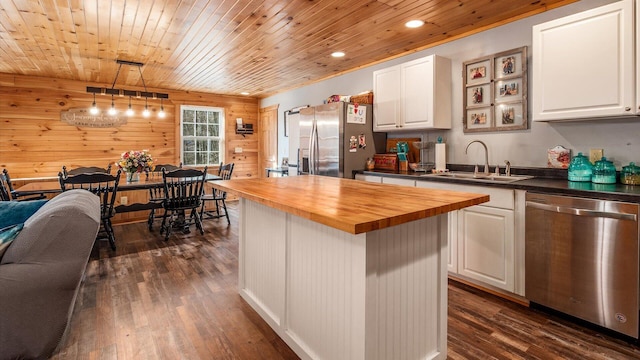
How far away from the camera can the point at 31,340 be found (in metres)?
1.72

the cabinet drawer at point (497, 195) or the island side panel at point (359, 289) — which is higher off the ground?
the cabinet drawer at point (497, 195)

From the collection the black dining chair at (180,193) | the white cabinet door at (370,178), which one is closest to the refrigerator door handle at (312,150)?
the white cabinet door at (370,178)

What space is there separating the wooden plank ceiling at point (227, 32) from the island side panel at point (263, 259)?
168cm

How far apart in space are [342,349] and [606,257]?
5.58 feet

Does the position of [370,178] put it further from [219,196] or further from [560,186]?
[219,196]

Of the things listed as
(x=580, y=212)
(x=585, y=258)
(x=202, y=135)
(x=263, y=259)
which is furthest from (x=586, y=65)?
(x=202, y=135)

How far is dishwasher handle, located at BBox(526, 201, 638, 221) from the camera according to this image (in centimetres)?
191

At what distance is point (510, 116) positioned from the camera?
3.04 meters

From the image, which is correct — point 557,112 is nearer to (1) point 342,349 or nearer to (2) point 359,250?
(2) point 359,250

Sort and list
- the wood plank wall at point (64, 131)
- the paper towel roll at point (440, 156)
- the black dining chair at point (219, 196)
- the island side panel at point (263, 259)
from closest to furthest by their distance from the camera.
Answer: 1. the island side panel at point (263, 259)
2. the paper towel roll at point (440, 156)
3. the black dining chair at point (219, 196)
4. the wood plank wall at point (64, 131)

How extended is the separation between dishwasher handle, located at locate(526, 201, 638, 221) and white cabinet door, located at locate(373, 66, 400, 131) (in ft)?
5.93

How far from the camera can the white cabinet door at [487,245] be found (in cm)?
249

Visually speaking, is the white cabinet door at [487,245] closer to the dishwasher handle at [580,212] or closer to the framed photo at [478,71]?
the dishwasher handle at [580,212]

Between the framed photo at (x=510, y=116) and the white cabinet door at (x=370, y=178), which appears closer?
the framed photo at (x=510, y=116)
